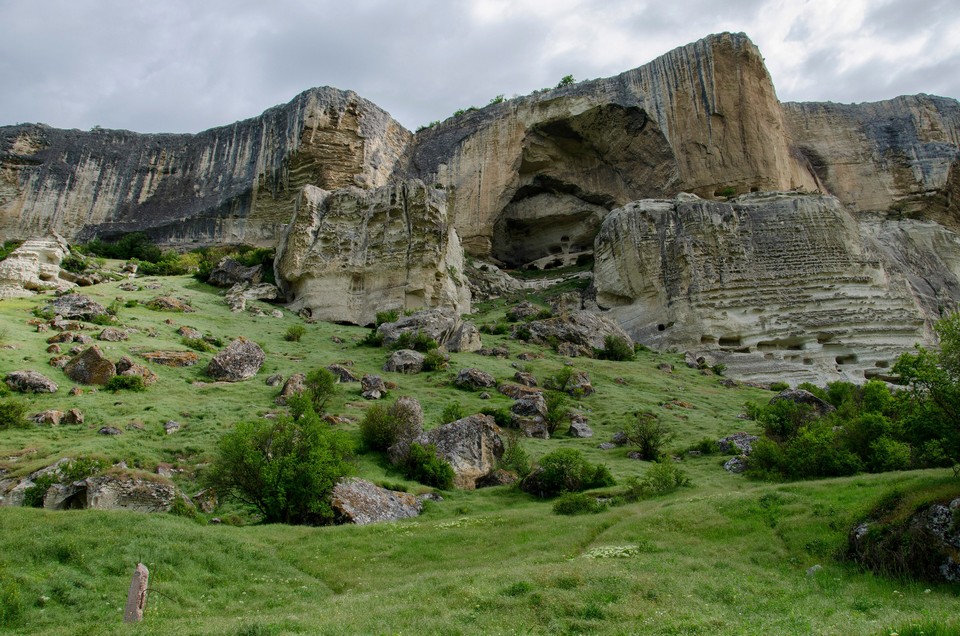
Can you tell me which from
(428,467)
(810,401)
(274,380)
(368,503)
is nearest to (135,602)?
(368,503)

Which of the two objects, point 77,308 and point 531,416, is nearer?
point 531,416

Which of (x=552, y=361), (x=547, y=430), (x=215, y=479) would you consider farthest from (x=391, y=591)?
(x=552, y=361)

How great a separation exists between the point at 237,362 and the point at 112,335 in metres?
4.94

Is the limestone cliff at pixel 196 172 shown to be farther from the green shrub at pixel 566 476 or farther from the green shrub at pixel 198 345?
the green shrub at pixel 566 476

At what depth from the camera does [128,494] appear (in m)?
15.4

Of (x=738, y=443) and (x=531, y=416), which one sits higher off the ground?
(x=738, y=443)

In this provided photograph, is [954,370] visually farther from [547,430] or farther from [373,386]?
[373,386]

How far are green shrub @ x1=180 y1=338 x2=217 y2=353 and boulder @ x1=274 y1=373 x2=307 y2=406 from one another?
5.21 meters

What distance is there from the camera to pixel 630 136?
2034 inches

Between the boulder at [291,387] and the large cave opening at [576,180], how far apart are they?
31.3 metres

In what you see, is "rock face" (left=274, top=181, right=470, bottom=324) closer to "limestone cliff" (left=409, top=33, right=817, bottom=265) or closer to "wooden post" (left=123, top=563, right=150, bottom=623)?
"limestone cliff" (left=409, top=33, right=817, bottom=265)

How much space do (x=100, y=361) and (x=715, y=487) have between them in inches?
743

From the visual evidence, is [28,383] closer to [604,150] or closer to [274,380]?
[274,380]

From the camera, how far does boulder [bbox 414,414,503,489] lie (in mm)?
20203
